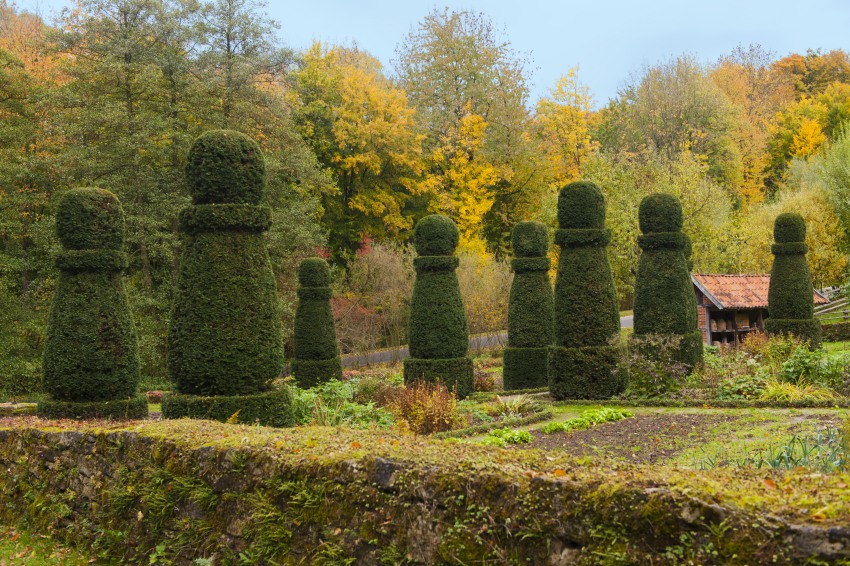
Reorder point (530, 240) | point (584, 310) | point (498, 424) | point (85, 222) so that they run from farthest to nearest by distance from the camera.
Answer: point (530, 240)
point (584, 310)
point (498, 424)
point (85, 222)

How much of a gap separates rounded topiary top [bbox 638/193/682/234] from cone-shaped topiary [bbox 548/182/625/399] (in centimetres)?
138

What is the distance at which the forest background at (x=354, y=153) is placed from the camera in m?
22.8

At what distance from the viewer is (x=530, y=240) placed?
18172 millimetres

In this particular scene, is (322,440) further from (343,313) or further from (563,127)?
(563,127)

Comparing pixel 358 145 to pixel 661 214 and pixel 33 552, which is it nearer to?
pixel 661 214

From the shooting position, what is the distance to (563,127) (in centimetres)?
3581

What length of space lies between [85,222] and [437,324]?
23.8 feet

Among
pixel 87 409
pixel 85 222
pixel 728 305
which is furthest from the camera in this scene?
pixel 728 305

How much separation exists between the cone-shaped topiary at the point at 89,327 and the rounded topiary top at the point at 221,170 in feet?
6.94

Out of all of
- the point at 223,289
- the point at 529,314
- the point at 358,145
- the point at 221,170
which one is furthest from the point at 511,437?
the point at 358,145

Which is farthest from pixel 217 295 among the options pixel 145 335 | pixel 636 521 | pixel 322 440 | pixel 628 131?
pixel 628 131

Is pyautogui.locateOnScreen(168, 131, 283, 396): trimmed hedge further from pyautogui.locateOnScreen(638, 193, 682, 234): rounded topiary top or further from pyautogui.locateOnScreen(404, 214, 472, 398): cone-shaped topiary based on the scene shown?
pyautogui.locateOnScreen(638, 193, 682, 234): rounded topiary top

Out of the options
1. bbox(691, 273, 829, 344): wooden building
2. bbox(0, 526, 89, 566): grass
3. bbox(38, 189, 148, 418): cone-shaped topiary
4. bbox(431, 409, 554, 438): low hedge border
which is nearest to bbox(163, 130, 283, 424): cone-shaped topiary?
bbox(38, 189, 148, 418): cone-shaped topiary

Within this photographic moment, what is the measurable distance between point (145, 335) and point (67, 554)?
1664cm
